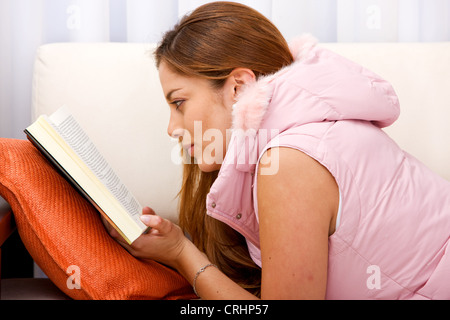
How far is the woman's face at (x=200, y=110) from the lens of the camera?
89 centimetres

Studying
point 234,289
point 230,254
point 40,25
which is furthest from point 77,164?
point 40,25

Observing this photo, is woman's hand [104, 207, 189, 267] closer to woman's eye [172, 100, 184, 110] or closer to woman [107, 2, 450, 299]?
woman [107, 2, 450, 299]

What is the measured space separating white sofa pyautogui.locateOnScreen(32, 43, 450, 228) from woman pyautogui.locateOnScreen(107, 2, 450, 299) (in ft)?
1.02

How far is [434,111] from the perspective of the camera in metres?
1.26

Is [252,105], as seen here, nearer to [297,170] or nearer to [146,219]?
[297,170]

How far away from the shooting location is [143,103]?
125 centimetres

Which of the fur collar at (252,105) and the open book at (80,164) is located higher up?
the fur collar at (252,105)

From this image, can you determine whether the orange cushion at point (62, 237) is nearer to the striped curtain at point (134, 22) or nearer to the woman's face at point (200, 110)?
the woman's face at point (200, 110)

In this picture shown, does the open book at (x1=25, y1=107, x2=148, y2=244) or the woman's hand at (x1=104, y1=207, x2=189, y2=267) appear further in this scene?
the woman's hand at (x1=104, y1=207, x2=189, y2=267)

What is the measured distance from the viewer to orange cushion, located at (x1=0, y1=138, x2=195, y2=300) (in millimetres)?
779

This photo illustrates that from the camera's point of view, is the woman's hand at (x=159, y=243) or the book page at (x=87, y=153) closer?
the book page at (x=87, y=153)

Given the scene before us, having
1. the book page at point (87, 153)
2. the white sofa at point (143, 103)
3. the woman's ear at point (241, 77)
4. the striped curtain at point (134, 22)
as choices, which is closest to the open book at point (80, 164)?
the book page at point (87, 153)

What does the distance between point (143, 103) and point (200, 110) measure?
39 centimetres

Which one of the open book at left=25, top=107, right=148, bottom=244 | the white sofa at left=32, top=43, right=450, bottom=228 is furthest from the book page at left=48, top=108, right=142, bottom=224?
the white sofa at left=32, top=43, right=450, bottom=228
